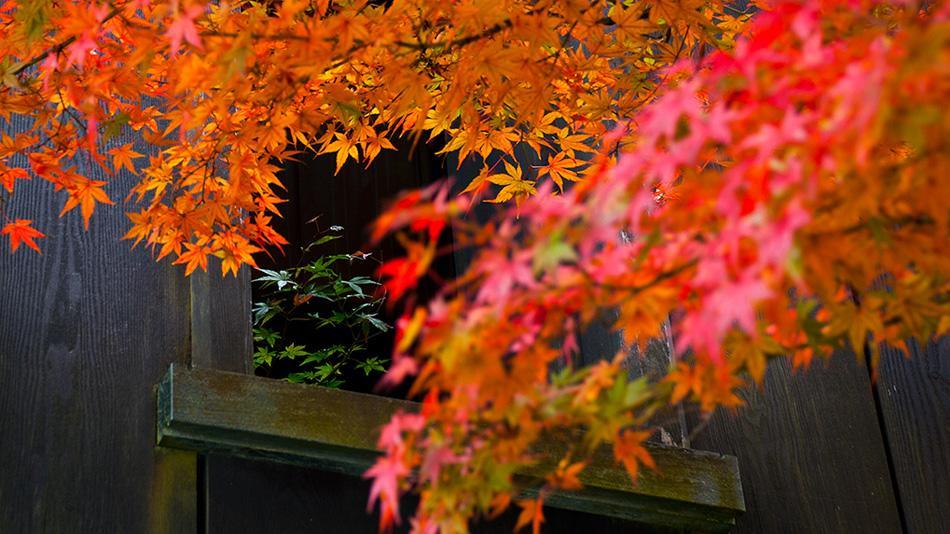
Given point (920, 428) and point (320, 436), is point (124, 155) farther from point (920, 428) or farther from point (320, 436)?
point (920, 428)

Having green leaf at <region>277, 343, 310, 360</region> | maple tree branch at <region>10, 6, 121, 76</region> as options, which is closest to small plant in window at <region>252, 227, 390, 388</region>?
green leaf at <region>277, 343, 310, 360</region>

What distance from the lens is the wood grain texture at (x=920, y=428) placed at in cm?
432

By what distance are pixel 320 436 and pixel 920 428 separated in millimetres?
2432

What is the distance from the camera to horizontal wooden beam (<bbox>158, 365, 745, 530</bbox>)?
3391 millimetres

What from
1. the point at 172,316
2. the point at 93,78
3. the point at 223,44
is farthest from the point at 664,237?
the point at 172,316

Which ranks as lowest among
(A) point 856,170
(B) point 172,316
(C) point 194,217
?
(A) point 856,170

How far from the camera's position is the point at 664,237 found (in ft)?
6.07

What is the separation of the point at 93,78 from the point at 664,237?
1798mm

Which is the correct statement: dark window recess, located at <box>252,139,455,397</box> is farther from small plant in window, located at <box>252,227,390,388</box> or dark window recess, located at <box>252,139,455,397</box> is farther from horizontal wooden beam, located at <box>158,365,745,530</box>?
horizontal wooden beam, located at <box>158,365,745,530</box>

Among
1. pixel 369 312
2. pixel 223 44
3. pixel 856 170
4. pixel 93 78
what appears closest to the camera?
pixel 856 170

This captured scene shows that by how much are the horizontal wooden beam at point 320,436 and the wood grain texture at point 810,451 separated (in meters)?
0.29

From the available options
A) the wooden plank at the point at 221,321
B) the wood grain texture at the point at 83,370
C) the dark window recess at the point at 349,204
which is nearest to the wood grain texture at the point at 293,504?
the wood grain texture at the point at 83,370

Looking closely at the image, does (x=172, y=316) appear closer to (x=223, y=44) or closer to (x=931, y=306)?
(x=223, y=44)

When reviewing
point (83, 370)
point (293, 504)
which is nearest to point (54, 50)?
point (83, 370)
